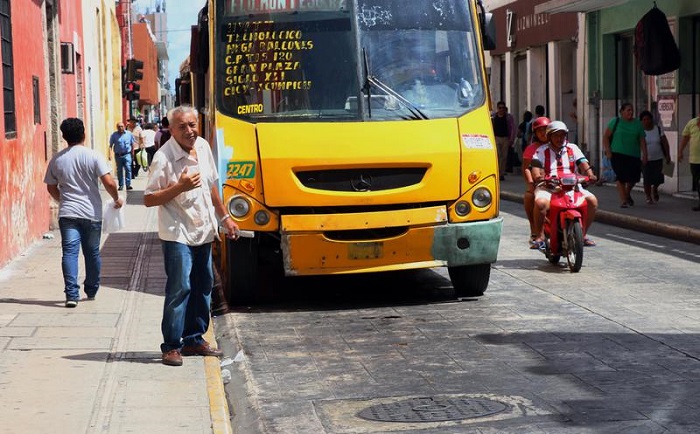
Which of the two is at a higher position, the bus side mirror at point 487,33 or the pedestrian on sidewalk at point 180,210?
the bus side mirror at point 487,33

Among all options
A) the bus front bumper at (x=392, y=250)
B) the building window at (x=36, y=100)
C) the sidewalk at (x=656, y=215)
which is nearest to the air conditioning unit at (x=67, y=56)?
the building window at (x=36, y=100)

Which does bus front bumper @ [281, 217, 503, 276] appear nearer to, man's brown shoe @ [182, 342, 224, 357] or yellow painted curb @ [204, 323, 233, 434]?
man's brown shoe @ [182, 342, 224, 357]

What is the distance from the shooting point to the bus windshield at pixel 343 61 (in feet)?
37.6

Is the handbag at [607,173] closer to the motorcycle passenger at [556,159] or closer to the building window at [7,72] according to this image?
the motorcycle passenger at [556,159]

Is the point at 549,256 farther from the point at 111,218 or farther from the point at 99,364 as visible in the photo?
the point at 99,364

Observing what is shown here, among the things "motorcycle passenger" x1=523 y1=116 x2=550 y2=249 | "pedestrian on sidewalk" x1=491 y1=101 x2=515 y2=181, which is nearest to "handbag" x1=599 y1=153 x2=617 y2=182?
"pedestrian on sidewalk" x1=491 y1=101 x2=515 y2=181

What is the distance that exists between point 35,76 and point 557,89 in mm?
17175

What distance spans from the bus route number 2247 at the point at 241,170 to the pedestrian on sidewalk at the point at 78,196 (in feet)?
3.44

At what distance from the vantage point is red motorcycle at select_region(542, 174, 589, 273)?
44.3 ft

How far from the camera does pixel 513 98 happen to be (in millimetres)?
36969

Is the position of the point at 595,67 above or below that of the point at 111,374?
above

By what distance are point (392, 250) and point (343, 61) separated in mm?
1766

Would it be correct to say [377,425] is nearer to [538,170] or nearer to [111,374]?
[111,374]

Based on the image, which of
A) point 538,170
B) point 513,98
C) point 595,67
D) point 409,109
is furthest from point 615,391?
point 513,98
